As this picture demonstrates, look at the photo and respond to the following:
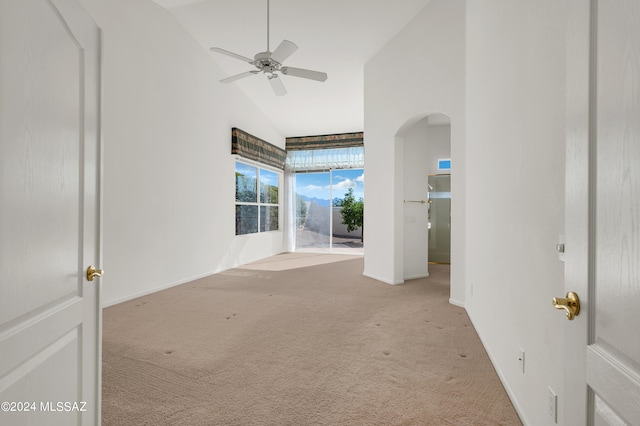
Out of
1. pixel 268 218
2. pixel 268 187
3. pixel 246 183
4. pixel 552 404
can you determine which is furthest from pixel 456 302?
pixel 268 187

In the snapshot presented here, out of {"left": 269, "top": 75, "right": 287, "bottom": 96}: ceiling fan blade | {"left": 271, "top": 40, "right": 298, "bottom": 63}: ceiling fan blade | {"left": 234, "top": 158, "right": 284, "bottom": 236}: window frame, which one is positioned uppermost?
{"left": 271, "top": 40, "right": 298, "bottom": 63}: ceiling fan blade

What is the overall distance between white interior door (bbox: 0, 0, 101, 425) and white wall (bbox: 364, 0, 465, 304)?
331 cm

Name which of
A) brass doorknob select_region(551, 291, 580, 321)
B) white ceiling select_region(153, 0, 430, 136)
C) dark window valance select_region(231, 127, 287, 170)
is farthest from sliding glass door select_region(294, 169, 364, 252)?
brass doorknob select_region(551, 291, 580, 321)

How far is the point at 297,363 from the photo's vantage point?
7.32 ft

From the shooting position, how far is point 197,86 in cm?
497

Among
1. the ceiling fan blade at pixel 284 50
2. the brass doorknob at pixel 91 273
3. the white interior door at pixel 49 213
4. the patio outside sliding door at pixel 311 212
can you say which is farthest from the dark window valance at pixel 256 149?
the brass doorknob at pixel 91 273

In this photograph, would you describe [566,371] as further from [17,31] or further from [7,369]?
[17,31]

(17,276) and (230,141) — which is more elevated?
(230,141)

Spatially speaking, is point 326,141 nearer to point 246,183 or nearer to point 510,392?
point 246,183

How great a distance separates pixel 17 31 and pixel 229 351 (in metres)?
2.15

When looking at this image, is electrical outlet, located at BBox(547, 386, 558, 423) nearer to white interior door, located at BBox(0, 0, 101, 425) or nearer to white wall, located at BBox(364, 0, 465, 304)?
white interior door, located at BBox(0, 0, 101, 425)

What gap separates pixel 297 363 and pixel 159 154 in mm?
3226

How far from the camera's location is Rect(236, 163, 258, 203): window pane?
Result: 6516 millimetres

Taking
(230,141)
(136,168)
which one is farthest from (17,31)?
(230,141)
